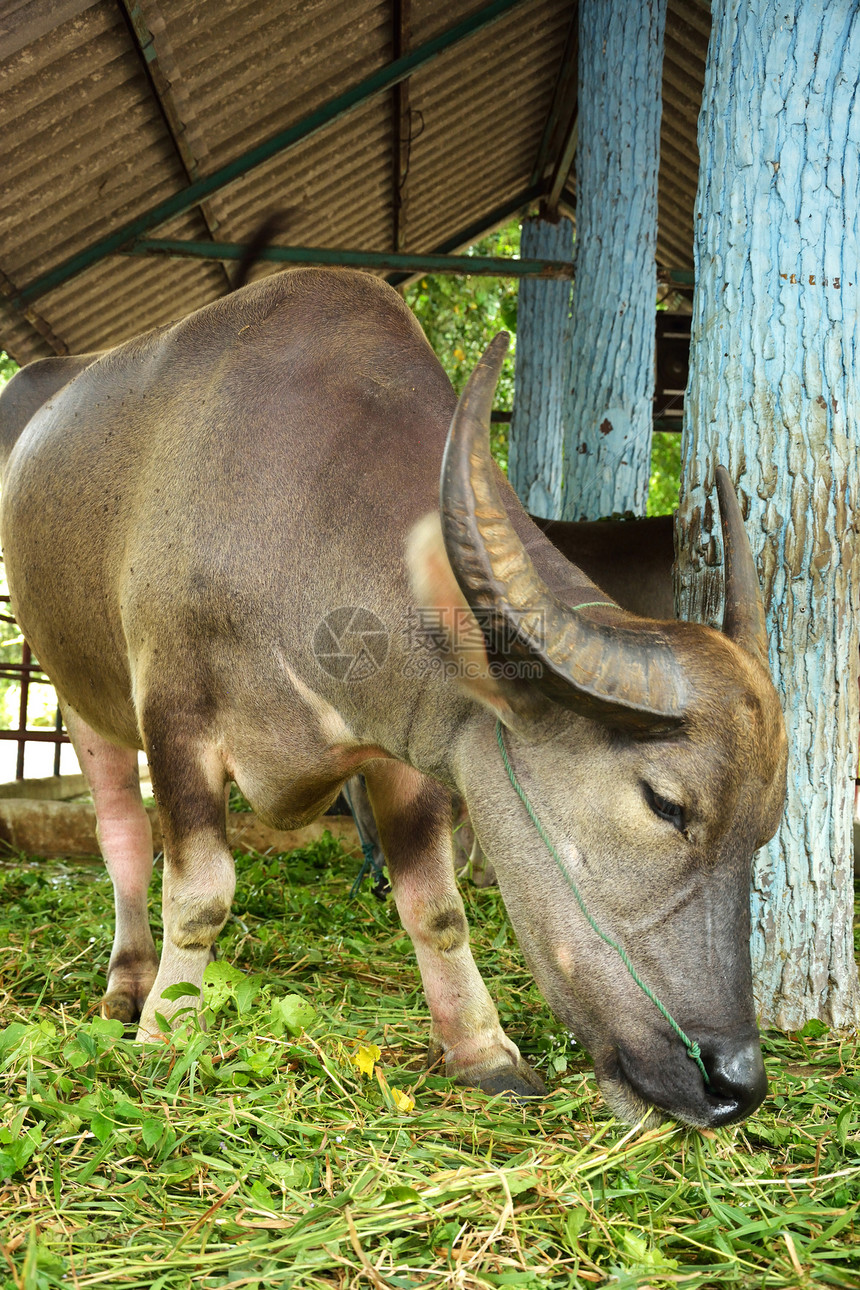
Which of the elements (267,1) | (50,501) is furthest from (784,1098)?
(267,1)

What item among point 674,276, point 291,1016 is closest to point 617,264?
point 674,276

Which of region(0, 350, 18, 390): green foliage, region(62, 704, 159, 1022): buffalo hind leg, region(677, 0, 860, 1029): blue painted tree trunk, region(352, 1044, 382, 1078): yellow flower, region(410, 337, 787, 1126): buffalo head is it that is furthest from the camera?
region(0, 350, 18, 390): green foliage

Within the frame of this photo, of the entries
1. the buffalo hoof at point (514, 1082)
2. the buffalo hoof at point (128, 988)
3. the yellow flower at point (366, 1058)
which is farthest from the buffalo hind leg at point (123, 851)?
the buffalo hoof at point (514, 1082)

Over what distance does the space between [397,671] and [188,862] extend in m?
0.85

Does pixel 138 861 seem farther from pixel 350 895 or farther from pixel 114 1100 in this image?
pixel 114 1100

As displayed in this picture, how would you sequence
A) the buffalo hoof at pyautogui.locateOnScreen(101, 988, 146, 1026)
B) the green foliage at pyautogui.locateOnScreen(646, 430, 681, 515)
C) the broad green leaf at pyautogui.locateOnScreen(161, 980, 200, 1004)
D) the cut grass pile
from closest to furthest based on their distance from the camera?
the cut grass pile → the broad green leaf at pyautogui.locateOnScreen(161, 980, 200, 1004) → the buffalo hoof at pyautogui.locateOnScreen(101, 988, 146, 1026) → the green foliage at pyautogui.locateOnScreen(646, 430, 681, 515)

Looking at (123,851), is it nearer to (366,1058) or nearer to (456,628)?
(366,1058)

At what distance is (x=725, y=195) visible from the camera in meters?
3.13

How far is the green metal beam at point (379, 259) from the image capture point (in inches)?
262

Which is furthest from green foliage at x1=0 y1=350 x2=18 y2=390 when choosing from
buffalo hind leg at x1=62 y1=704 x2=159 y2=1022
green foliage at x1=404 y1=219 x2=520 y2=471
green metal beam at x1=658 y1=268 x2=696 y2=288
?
buffalo hind leg at x1=62 y1=704 x2=159 y2=1022

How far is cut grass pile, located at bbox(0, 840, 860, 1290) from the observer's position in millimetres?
1849

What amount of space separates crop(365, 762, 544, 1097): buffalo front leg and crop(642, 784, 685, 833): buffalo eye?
1035 millimetres

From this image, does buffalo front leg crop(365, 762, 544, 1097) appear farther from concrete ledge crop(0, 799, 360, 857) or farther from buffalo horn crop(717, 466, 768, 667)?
concrete ledge crop(0, 799, 360, 857)

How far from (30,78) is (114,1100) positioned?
521 centimetres
